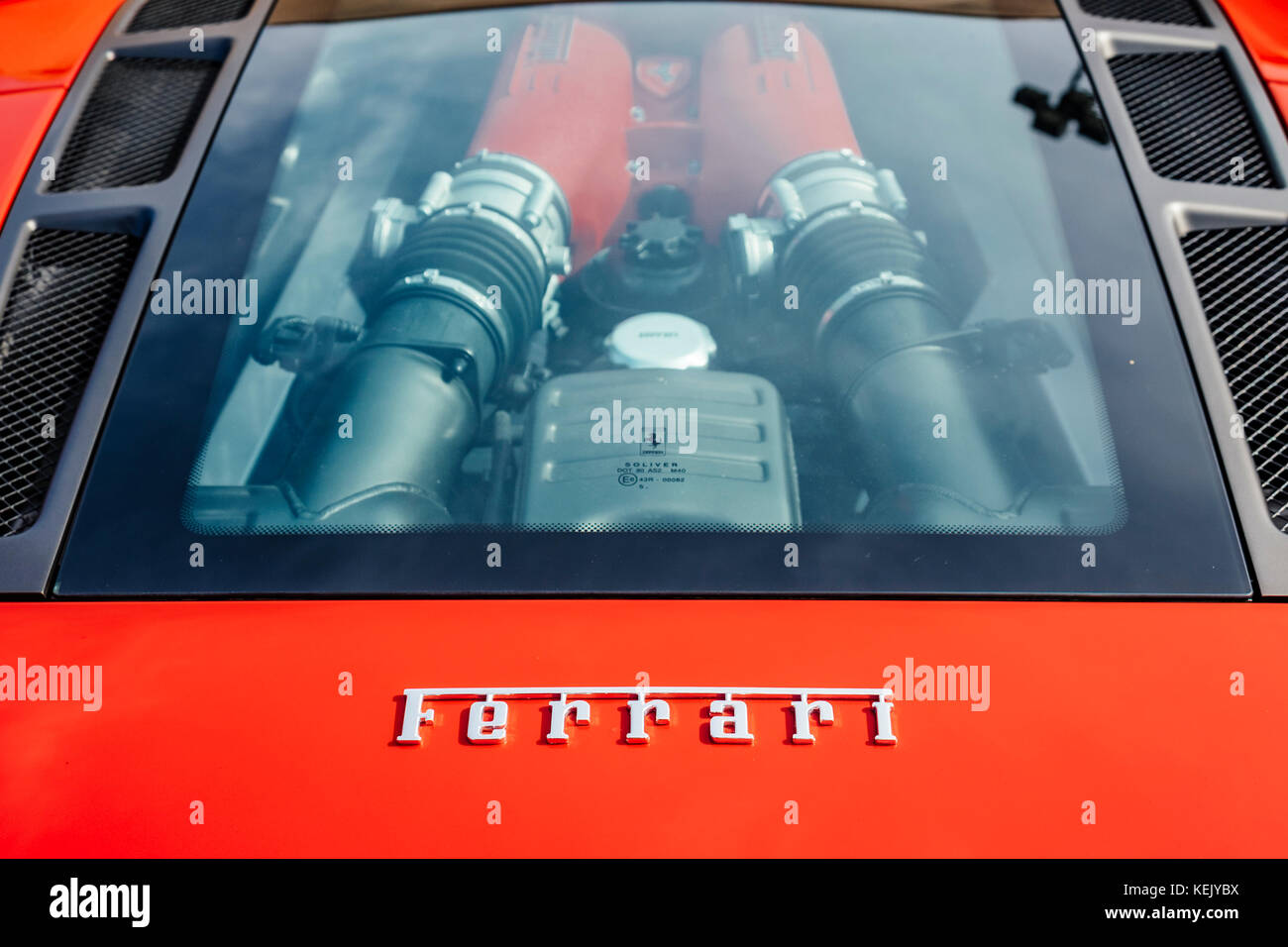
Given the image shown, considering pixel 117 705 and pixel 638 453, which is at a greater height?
pixel 638 453

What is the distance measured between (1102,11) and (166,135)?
1.41m

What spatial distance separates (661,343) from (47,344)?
72 centimetres

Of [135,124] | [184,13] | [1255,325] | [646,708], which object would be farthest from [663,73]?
[646,708]

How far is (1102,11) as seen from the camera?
178 cm

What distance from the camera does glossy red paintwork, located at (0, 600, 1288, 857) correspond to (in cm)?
90

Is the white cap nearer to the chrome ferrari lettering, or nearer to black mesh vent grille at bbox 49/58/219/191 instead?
the chrome ferrari lettering

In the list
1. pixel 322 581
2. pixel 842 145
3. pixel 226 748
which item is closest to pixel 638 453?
pixel 322 581

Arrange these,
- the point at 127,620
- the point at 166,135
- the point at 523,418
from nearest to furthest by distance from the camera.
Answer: the point at 127,620 → the point at 523,418 → the point at 166,135

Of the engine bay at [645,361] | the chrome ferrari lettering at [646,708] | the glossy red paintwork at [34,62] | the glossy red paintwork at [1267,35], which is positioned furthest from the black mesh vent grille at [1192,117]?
the glossy red paintwork at [34,62]

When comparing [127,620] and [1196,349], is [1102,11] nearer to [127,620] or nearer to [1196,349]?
[1196,349]

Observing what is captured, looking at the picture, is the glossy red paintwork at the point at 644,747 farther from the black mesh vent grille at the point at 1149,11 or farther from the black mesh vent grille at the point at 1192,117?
the black mesh vent grille at the point at 1149,11

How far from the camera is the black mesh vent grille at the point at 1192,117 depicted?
150cm

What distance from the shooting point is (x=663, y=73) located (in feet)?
7.11

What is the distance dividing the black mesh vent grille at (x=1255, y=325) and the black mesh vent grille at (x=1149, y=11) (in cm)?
53
